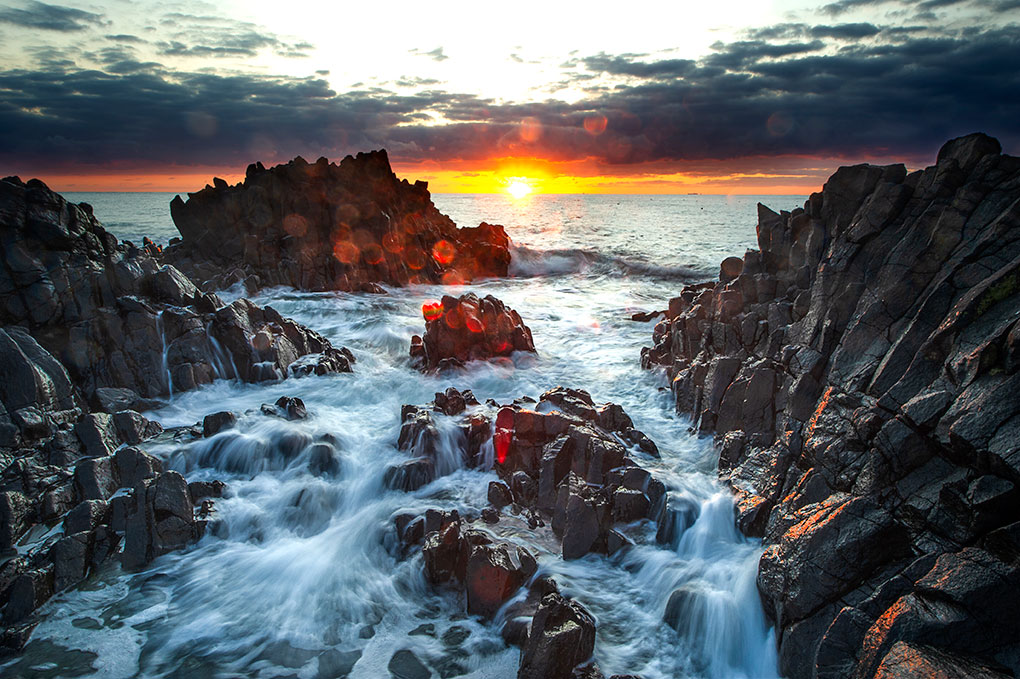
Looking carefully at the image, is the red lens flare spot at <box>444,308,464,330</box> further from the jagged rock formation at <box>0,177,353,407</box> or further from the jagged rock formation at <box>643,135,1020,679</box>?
the jagged rock formation at <box>643,135,1020,679</box>

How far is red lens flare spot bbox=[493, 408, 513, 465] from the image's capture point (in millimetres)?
16734

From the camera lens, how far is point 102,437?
16359 millimetres

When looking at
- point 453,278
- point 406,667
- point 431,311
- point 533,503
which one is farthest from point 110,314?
point 453,278

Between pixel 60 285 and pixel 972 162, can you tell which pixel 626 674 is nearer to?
pixel 972 162

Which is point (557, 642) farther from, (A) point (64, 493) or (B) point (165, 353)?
(B) point (165, 353)

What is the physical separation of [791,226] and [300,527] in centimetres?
1941

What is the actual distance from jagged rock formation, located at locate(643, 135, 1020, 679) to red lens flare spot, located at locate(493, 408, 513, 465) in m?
6.54

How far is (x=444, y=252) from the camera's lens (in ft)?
180

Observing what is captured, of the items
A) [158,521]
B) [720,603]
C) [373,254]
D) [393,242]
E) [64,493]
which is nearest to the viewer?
[720,603]

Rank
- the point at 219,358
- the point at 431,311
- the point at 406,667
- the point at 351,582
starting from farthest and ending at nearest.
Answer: the point at 431,311 → the point at 219,358 → the point at 351,582 → the point at 406,667

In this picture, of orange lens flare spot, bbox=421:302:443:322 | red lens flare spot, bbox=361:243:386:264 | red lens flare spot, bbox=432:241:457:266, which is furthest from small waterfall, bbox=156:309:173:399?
red lens flare spot, bbox=432:241:457:266

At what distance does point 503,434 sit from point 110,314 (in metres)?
16.6

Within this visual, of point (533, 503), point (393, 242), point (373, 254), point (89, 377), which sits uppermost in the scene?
point (393, 242)

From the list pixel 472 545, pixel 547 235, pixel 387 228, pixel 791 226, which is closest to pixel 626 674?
pixel 472 545
